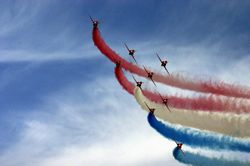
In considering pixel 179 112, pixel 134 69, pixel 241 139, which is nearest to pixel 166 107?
pixel 179 112

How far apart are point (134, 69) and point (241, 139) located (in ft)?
73.1

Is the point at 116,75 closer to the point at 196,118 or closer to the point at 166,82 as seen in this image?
the point at 166,82

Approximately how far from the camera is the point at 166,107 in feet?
264

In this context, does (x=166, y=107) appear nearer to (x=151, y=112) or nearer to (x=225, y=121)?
(x=151, y=112)

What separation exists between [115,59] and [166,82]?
9640mm

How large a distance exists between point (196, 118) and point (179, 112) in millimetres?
3122

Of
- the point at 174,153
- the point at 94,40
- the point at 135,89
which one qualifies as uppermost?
the point at 94,40

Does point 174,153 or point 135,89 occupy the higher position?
point 135,89

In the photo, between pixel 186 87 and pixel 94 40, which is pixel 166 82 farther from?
pixel 94 40

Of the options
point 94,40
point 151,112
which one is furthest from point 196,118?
point 94,40

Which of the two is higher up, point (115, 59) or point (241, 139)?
point (115, 59)

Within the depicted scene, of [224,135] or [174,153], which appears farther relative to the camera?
[174,153]

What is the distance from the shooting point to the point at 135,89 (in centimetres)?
7938

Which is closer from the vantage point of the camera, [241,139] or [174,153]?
[241,139]
